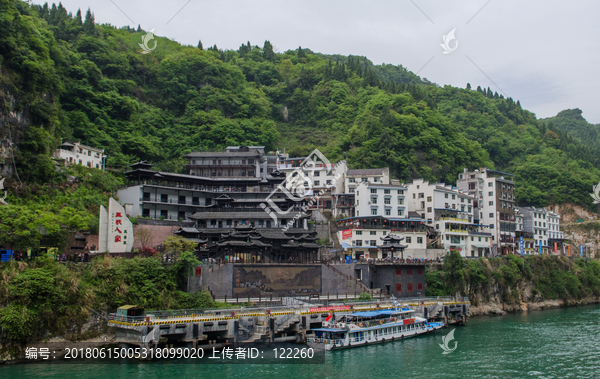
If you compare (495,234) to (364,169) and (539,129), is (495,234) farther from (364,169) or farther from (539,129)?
(539,129)

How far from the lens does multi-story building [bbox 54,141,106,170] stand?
212ft

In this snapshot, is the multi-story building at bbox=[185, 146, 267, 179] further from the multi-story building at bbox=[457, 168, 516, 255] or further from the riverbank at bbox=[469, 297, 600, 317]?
the riverbank at bbox=[469, 297, 600, 317]

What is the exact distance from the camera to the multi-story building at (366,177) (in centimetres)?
8175

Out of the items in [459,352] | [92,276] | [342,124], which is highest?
[342,124]

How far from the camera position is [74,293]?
37.9m

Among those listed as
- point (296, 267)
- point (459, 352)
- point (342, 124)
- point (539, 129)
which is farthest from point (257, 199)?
point (539, 129)

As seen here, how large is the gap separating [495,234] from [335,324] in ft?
176

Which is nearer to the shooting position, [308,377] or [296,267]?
[308,377]

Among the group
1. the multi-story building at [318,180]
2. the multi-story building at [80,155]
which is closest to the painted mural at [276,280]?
the multi-story building at [318,180]

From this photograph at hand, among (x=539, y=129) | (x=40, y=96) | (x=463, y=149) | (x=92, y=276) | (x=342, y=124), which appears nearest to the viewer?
(x=92, y=276)

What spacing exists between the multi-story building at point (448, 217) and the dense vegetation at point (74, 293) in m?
43.3

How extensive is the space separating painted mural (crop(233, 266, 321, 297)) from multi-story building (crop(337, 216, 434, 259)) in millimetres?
13863

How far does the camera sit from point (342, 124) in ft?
371
